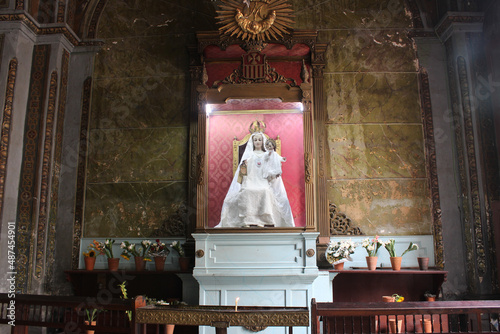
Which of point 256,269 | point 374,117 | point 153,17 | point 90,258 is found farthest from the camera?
point 153,17

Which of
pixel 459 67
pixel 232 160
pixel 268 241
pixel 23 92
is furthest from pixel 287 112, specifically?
pixel 23 92

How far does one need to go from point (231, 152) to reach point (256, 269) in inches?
78.3

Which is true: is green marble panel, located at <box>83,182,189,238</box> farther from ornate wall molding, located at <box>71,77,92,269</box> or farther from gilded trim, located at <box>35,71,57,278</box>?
gilded trim, located at <box>35,71,57,278</box>

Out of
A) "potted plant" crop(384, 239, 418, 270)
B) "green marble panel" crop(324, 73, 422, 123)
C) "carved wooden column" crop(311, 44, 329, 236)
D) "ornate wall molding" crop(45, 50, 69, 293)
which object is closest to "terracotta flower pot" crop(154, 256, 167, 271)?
"ornate wall molding" crop(45, 50, 69, 293)

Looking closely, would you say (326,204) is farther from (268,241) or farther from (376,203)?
(268,241)

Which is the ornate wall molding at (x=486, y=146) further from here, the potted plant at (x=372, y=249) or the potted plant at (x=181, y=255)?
the potted plant at (x=181, y=255)

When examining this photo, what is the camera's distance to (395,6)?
7.41 metres

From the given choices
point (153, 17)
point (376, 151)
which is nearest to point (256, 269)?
point (376, 151)

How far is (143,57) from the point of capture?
743 cm

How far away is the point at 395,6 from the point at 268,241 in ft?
14.9

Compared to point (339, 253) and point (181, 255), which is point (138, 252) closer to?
point (181, 255)

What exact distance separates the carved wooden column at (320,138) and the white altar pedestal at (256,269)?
30.5 inches

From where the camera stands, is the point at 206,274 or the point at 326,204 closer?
the point at 206,274

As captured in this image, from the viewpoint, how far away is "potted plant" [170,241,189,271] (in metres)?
6.45
